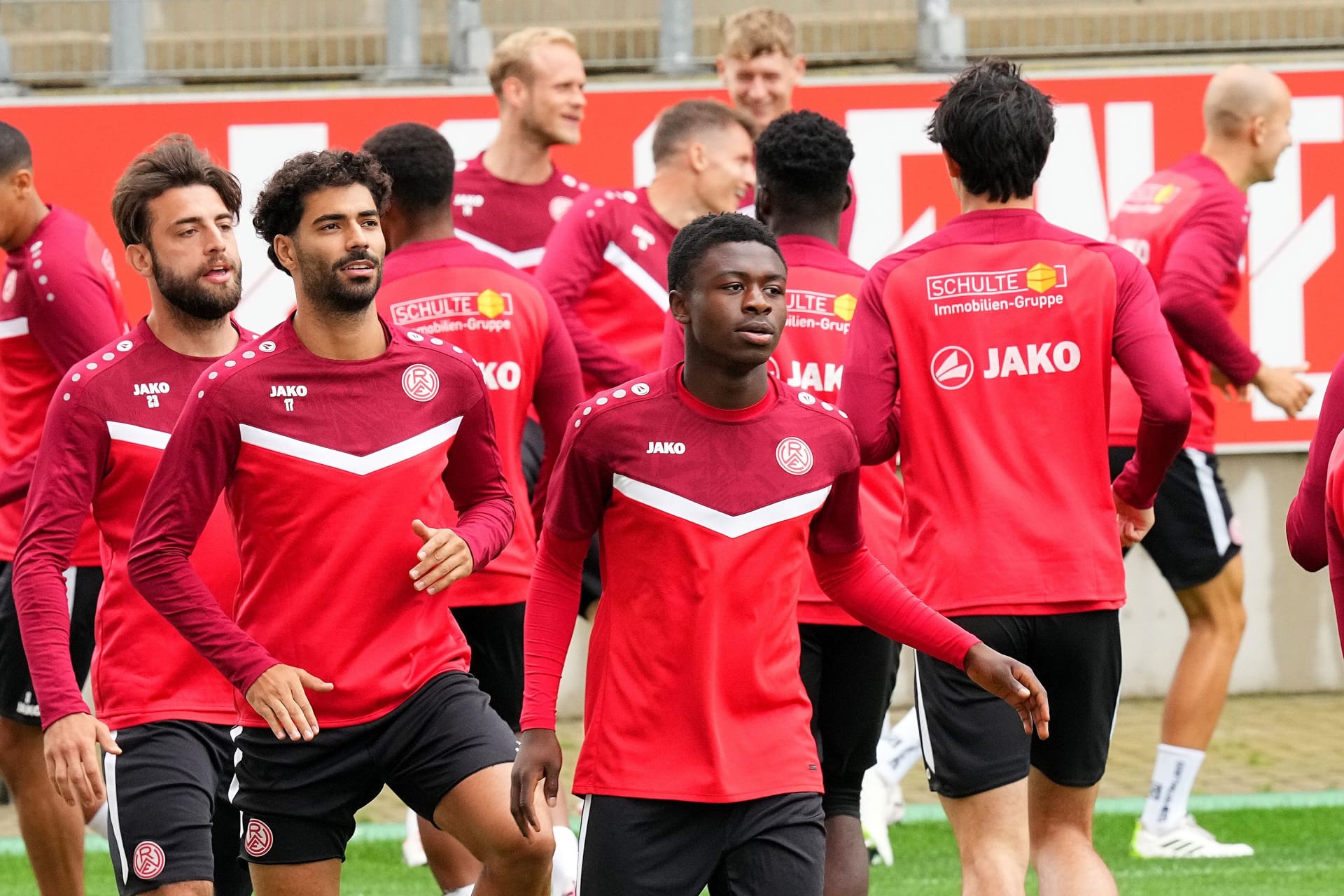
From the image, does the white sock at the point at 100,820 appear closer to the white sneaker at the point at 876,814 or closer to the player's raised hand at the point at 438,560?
the player's raised hand at the point at 438,560

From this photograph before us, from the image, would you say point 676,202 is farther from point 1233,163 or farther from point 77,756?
point 77,756

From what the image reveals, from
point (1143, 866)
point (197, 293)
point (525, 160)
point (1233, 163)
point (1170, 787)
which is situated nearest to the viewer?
point (197, 293)

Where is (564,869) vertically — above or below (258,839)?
below

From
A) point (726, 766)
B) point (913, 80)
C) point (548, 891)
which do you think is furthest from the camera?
point (913, 80)

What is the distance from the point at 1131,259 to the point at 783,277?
1098mm

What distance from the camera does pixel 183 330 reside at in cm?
520

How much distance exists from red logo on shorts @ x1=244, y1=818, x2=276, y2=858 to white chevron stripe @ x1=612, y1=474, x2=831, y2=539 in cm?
117

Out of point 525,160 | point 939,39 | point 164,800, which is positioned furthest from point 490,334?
point 939,39

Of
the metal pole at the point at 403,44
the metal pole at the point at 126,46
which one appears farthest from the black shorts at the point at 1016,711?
Result: the metal pole at the point at 126,46

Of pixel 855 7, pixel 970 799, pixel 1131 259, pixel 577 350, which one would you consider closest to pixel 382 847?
pixel 577 350

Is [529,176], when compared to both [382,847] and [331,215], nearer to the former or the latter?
[382,847]

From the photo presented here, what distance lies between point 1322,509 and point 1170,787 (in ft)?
11.7

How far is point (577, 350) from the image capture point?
6996 millimetres

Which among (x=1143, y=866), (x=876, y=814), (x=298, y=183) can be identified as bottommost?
(x=1143, y=866)
